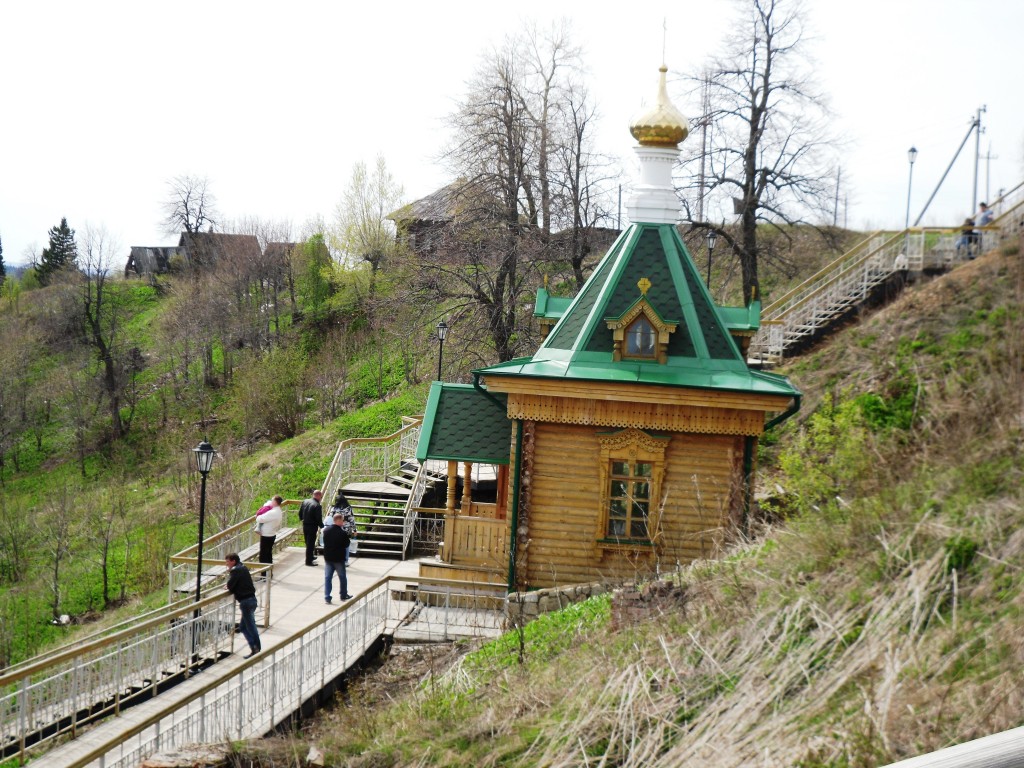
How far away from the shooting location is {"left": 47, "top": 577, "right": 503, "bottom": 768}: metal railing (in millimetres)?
8016

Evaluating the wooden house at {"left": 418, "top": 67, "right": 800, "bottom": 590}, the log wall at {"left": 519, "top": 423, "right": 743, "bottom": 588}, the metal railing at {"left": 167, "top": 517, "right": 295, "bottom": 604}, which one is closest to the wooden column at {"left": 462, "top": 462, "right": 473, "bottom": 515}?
the wooden house at {"left": 418, "top": 67, "right": 800, "bottom": 590}

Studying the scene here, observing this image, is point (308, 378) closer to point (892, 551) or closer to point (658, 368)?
point (658, 368)

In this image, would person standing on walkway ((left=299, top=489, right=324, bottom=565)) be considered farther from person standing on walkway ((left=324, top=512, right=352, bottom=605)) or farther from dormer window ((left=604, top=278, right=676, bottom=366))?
dormer window ((left=604, top=278, right=676, bottom=366))

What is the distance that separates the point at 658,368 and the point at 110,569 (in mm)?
19767

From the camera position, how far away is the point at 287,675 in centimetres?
1005

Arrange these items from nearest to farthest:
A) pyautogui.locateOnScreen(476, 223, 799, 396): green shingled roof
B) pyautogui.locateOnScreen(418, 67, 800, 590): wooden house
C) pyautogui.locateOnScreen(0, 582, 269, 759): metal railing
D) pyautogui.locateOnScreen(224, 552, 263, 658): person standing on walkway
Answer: pyautogui.locateOnScreen(0, 582, 269, 759): metal railing < pyautogui.locateOnScreen(224, 552, 263, 658): person standing on walkway < pyautogui.locateOnScreen(418, 67, 800, 590): wooden house < pyautogui.locateOnScreen(476, 223, 799, 396): green shingled roof

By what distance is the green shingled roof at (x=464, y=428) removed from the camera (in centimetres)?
1493

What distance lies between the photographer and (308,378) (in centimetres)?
3769

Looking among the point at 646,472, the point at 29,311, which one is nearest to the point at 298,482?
the point at 646,472

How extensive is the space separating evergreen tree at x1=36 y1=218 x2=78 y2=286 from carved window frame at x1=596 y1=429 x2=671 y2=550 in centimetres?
5905

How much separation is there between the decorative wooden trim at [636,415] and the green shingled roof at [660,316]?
1.43 ft

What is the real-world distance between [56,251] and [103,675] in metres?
65.2

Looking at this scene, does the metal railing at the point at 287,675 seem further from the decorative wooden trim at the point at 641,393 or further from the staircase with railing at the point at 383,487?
the decorative wooden trim at the point at 641,393

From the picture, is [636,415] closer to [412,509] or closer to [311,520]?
[412,509]
